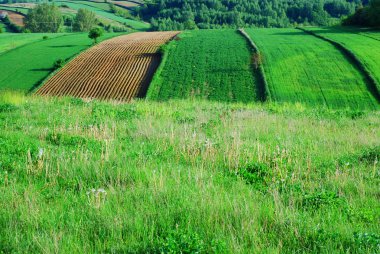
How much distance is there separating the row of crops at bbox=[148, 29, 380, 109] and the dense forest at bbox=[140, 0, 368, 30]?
78148mm

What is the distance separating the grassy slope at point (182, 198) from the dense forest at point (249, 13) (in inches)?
5146

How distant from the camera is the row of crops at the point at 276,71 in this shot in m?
41.8

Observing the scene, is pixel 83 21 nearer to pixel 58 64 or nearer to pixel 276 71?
pixel 58 64

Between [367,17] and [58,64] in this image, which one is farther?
[367,17]

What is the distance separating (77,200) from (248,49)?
54.5 m

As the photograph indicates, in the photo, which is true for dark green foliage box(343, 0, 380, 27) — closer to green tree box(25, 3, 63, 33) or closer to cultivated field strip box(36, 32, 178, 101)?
cultivated field strip box(36, 32, 178, 101)

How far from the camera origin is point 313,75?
47031mm

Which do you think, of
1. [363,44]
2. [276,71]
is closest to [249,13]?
[363,44]

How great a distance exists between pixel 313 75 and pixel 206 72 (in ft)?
40.3

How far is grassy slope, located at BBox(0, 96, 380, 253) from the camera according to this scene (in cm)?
516

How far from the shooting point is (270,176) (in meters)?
8.23

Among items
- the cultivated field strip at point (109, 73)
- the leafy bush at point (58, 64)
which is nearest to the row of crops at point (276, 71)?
the cultivated field strip at point (109, 73)

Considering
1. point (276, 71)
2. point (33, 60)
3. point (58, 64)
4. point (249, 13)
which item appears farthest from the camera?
point (249, 13)

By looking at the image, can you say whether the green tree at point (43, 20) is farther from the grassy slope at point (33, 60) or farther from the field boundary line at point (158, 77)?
the field boundary line at point (158, 77)
